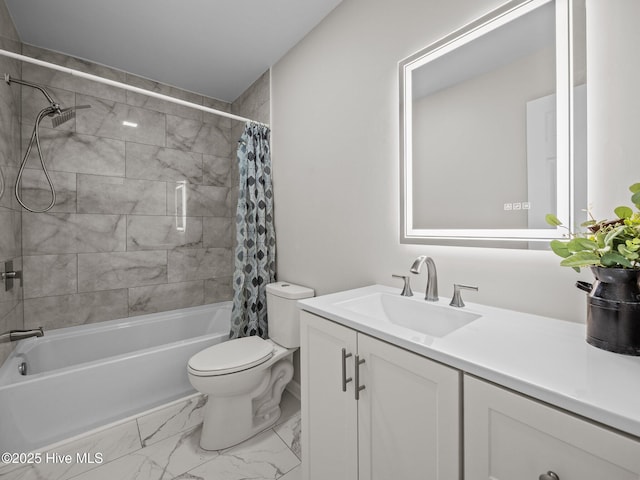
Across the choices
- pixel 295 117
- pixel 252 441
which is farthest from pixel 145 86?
pixel 252 441

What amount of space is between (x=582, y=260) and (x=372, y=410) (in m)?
0.71

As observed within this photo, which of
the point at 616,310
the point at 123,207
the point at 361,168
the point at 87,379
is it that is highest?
→ the point at 361,168

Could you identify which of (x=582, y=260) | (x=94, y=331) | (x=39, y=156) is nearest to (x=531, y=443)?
(x=582, y=260)

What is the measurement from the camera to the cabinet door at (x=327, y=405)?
986mm

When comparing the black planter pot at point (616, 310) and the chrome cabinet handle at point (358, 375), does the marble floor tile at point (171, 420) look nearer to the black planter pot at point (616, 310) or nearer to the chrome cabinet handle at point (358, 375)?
the chrome cabinet handle at point (358, 375)

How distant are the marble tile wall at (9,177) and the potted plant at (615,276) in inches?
102

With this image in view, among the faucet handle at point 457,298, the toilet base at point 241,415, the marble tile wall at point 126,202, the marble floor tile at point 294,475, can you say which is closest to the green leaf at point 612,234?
the faucet handle at point 457,298

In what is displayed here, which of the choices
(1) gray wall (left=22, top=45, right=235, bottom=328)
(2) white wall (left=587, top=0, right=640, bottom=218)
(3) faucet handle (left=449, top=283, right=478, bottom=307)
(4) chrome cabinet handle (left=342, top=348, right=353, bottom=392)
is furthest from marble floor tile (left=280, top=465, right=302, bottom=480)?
(1) gray wall (left=22, top=45, right=235, bottom=328)

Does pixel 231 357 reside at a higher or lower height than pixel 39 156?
lower

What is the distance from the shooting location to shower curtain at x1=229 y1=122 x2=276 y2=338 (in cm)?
211

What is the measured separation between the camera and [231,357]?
1.67 meters

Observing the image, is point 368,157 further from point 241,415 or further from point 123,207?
point 123,207

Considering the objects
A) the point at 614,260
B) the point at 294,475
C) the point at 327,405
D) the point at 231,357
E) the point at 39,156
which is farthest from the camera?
the point at 39,156

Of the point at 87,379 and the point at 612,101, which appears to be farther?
the point at 87,379
